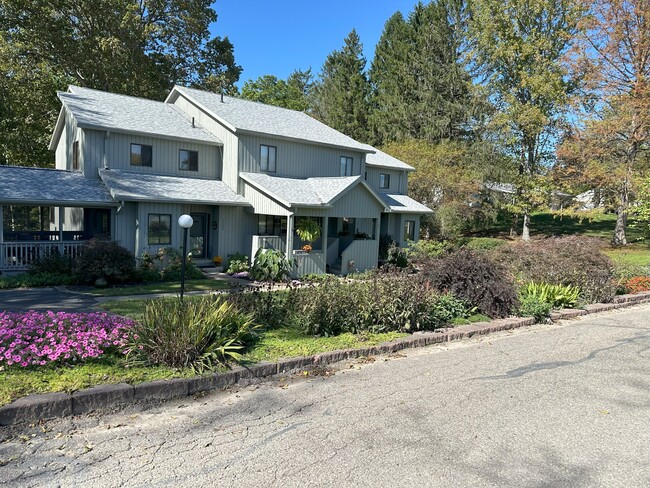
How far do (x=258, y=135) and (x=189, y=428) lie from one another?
1580 centimetres

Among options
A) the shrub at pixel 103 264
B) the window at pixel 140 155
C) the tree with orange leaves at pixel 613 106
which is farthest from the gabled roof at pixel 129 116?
the tree with orange leaves at pixel 613 106

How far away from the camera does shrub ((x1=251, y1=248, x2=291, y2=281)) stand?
15.3 meters

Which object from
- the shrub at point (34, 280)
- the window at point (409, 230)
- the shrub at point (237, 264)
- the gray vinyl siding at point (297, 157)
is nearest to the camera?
the shrub at point (34, 280)

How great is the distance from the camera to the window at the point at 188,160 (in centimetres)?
1858

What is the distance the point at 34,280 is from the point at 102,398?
9614 millimetres

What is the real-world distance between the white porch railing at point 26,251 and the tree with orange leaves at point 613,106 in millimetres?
27966

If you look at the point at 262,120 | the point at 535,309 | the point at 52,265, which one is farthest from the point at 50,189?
the point at 535,309

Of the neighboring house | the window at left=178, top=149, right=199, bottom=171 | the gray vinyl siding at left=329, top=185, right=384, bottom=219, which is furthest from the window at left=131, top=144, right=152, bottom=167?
the gray vinyl siding at left=329, top=185, right=384, bottom=219

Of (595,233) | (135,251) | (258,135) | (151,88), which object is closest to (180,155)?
(258,135)

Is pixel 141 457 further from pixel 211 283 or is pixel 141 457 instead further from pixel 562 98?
pixel 562 98

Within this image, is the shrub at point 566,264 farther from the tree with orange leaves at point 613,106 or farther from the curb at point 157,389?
the tree with orange leaves at point 613,106

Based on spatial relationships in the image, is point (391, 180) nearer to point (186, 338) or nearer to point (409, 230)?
point (409, 230)

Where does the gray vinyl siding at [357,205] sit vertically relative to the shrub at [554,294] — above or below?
above

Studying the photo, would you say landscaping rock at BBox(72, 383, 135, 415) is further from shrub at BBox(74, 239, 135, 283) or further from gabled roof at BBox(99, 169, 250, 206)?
gabled roof at BBox(99, 169, 250, 206)
